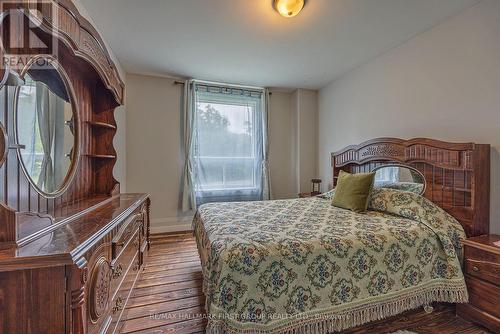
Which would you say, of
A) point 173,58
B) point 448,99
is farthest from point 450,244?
point 173,58

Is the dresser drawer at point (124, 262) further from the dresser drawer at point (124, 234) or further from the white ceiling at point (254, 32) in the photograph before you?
the white ceiling at point (254, 32)

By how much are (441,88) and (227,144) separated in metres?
2.89

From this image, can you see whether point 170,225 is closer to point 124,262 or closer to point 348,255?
point 124,262

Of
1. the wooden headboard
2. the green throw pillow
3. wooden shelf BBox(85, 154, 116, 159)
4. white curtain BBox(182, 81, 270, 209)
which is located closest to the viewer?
the wooden headboard

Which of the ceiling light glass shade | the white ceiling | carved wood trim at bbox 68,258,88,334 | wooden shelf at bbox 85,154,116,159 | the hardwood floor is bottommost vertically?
the hardwood floor

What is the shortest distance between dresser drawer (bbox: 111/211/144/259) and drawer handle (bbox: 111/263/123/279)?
67 mm

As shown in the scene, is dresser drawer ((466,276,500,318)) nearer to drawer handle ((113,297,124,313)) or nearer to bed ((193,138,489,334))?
bed ((193,138,489,334))

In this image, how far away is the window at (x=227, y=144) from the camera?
12.8ft

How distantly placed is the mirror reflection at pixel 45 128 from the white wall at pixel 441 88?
3216 millimetres

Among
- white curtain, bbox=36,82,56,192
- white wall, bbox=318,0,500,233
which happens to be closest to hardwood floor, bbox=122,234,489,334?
white wall, bbox=318,0,500,233

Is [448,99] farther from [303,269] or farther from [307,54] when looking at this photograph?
[303,269]

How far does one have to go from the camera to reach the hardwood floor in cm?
163

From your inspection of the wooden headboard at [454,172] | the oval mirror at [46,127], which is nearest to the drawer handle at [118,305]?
the oval mirror at [46,127]

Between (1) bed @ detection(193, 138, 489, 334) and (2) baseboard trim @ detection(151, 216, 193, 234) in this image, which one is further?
(2) baseboard trim @ detection(151, 216, 193, 234)
